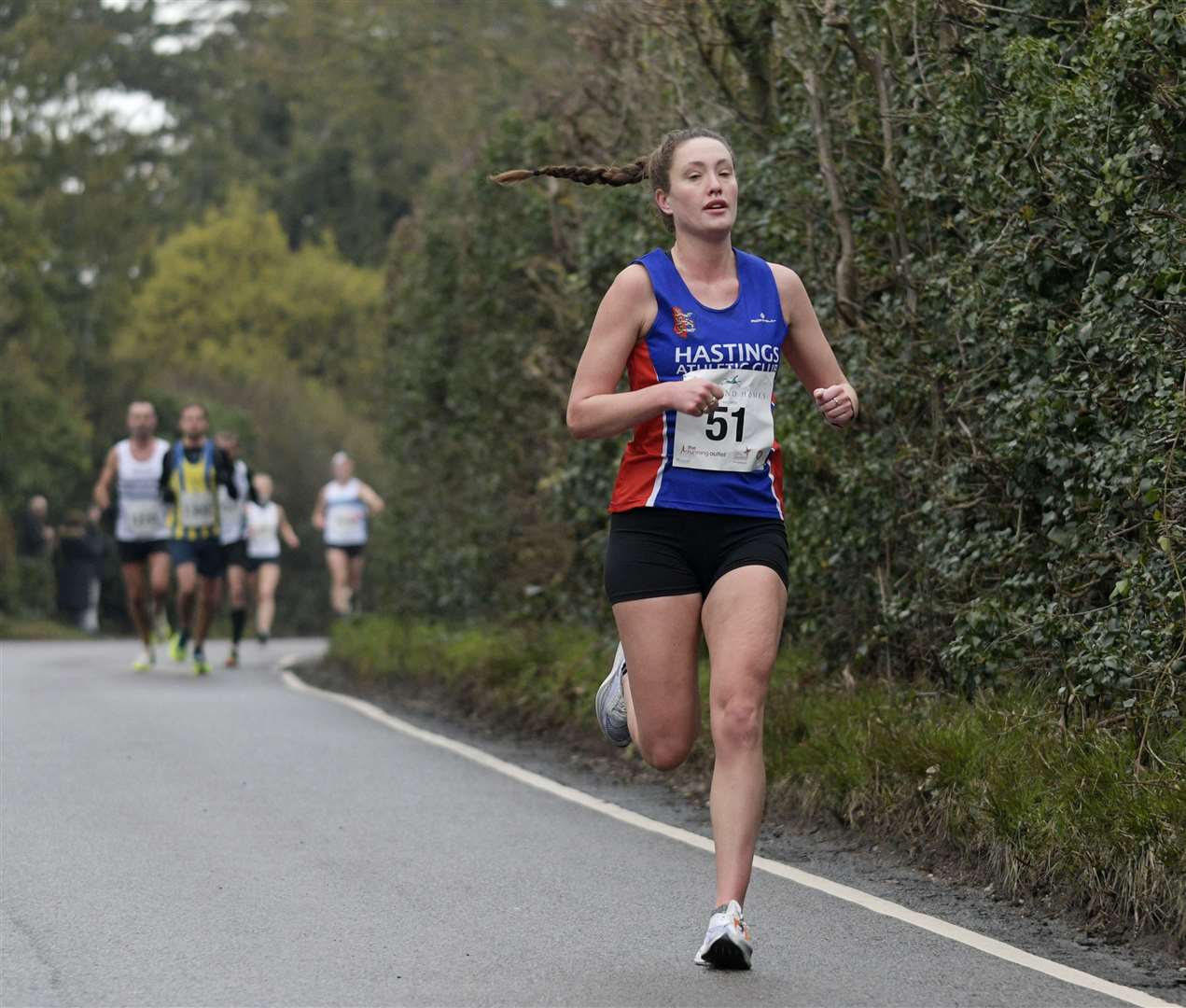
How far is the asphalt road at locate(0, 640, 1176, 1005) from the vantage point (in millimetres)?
5906

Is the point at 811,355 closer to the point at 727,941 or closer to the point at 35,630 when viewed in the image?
the point at 727,941

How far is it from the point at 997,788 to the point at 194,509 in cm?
1128

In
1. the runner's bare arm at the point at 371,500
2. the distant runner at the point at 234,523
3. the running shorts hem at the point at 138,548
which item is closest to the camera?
the running shorts hem at the point at 138,548

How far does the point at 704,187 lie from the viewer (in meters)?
6.23

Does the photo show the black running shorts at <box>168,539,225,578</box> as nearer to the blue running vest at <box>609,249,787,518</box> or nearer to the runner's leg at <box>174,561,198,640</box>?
the runner's leg at <box>174,561,198,640</box>

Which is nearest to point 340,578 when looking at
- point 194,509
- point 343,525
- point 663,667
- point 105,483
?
point 343,525

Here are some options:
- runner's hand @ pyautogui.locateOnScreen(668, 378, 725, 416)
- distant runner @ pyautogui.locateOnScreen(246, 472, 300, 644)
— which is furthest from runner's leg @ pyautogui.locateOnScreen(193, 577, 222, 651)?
runner's hand @ pyautogui.locateOnScreen(668, 378, 725, 416)

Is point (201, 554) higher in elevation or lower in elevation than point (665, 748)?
lower

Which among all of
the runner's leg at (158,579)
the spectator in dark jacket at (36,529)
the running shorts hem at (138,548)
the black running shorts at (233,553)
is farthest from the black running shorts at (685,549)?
the spectator in dark jacket at (36,529)

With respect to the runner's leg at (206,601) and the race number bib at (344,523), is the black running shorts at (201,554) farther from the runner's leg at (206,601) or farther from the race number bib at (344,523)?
the race number bib at (344,523)

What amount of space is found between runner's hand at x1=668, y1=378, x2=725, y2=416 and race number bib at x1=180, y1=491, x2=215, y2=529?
12457mm

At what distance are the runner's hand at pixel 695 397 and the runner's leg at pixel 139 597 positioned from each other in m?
12.9

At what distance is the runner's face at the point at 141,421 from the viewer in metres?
17.8

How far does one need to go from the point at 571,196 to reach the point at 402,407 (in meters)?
5.11
